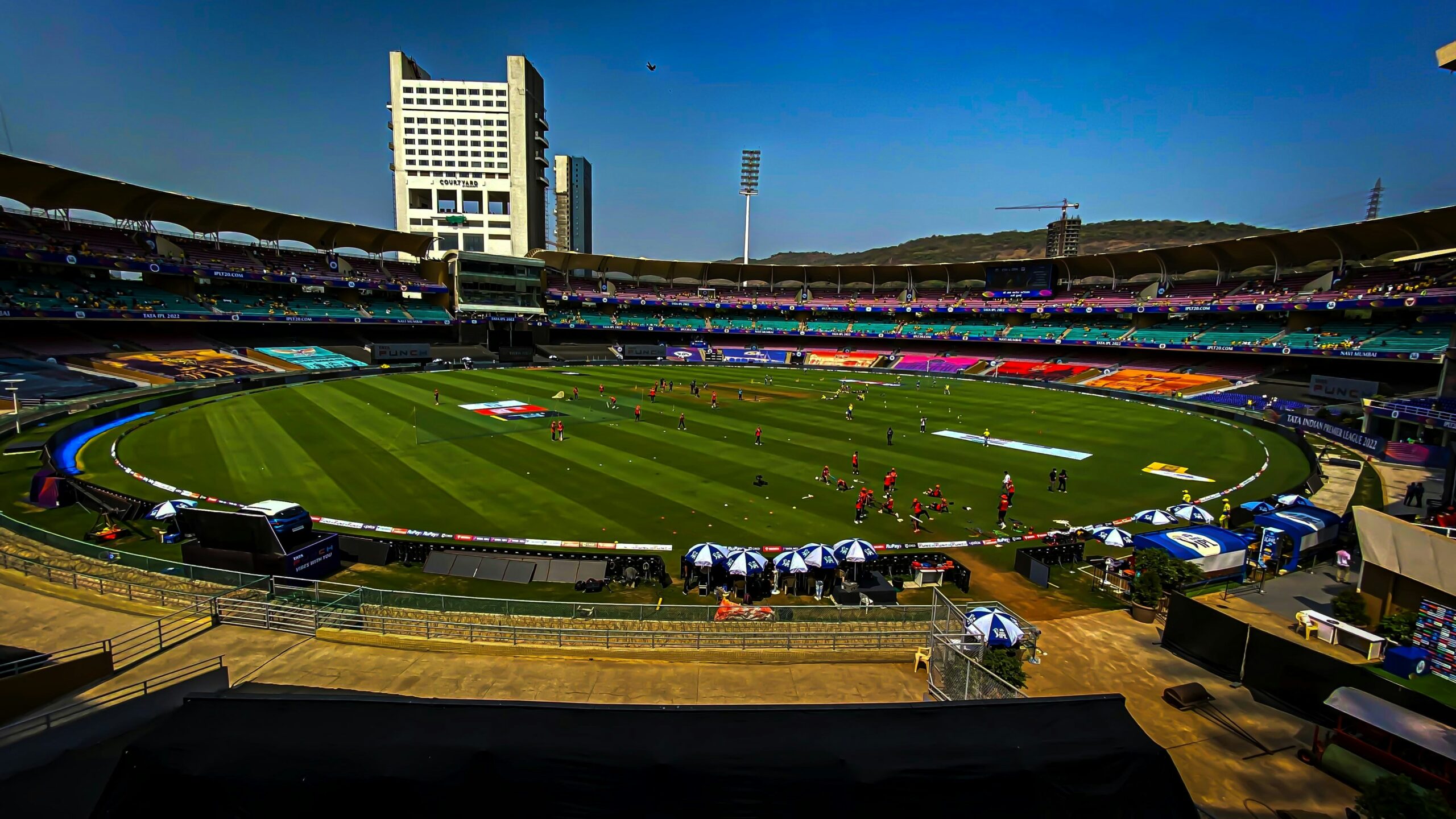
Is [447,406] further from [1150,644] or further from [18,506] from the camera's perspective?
[1150,644]

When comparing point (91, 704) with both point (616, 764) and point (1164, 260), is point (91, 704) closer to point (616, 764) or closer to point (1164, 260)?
point (616, 764)

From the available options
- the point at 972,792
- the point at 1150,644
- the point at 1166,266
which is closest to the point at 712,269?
the point at 1166,266

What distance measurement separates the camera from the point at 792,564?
16.9 m

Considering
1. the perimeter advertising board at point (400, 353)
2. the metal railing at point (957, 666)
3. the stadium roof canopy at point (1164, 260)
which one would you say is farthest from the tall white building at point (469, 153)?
the metal railing at point (957, 666)

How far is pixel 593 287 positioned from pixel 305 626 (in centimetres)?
9979

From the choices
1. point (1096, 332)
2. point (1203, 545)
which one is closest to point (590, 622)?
point (1203, 545)

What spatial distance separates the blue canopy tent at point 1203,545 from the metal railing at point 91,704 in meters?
21.1

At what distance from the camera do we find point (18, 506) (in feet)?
76.1

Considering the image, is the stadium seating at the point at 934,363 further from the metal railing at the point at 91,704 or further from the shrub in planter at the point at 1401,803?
the metal railing at the point at 91,704

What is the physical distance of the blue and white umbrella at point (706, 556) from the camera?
16859 millimetres

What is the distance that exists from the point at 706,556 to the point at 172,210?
82362mm

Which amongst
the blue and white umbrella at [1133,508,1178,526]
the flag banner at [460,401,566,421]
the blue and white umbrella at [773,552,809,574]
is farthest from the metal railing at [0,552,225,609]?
the flag banner at [460,401,566,421]

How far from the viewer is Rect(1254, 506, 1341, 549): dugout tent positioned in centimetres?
1872

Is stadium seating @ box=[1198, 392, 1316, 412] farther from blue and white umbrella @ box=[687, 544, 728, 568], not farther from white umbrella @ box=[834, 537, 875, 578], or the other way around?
blue and white umbrella @ box=[687, 544, 728, 568]
